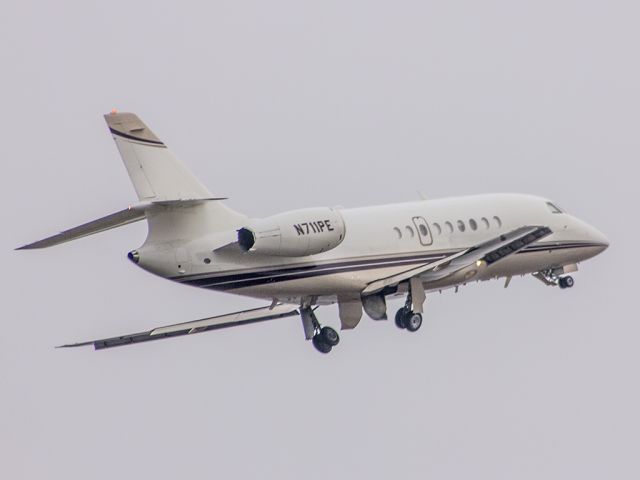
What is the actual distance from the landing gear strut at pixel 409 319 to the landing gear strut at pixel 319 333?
1821 millimetres

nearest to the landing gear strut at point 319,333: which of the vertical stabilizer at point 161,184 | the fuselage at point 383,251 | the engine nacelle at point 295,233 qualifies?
the fuselage at point 383,251

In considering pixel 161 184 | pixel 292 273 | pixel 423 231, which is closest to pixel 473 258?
pixel 423 231

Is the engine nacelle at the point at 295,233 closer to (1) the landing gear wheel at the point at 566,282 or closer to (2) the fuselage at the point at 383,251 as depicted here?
(2) the fuselage at the point at 383,251

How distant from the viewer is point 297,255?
52094mm

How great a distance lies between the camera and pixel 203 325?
189ft

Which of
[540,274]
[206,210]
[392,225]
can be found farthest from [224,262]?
[540,274]

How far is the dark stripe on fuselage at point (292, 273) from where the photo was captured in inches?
2021

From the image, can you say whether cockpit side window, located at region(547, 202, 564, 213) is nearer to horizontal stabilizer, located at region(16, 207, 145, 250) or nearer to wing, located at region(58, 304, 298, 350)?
wing, located at region(58, 304, 298, 350)

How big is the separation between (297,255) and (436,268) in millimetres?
4343

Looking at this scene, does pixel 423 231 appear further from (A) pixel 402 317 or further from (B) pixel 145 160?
(B) pixel 145 160

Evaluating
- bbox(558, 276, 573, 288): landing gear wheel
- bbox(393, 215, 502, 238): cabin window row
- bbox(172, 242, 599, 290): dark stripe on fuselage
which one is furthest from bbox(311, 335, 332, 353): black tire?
bbox(558, 276, 573, 288): landing gear wheel

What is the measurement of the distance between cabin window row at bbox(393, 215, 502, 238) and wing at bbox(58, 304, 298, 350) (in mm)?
4180

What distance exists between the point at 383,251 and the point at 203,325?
5.82 meters

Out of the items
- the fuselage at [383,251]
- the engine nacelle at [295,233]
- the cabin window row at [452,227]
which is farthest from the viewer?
the cabin window row at [452,227]
